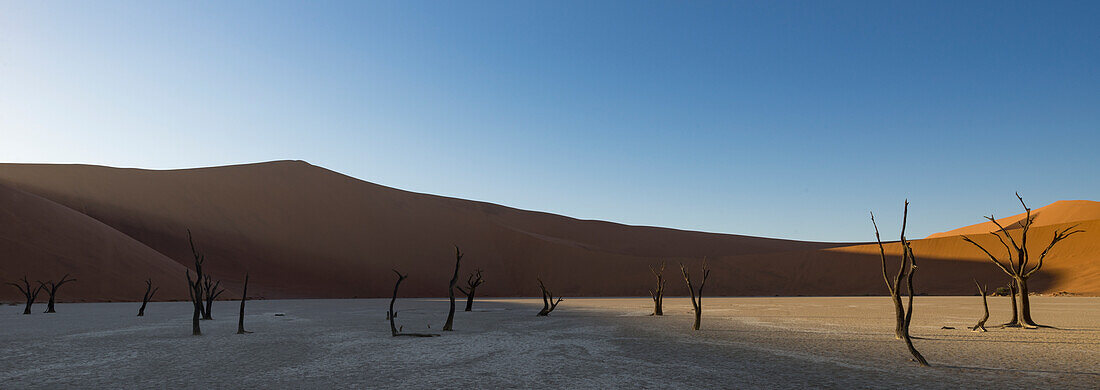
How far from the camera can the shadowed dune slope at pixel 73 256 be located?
35250mm

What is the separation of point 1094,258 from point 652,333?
53.6 m

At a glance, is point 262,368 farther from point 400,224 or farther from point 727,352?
point 400,224

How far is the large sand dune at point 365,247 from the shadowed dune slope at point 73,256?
1270 millimetres

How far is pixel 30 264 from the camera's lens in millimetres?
35375

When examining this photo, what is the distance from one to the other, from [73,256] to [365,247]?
25.1m

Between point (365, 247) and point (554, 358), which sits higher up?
point (365, 247)

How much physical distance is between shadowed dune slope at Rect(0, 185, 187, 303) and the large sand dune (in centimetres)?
127

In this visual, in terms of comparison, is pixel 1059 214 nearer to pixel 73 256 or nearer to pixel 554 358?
pixel 554 358

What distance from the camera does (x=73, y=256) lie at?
37.6 metres

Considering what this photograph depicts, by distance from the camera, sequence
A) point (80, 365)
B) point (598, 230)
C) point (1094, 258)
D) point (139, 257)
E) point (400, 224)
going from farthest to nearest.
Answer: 1. point (598, 230)
2. point (400, 224)
3. point (1094, 258)
4. point (139, 257)
5. point (80, 365)

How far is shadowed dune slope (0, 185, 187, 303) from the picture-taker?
35250 millimetres

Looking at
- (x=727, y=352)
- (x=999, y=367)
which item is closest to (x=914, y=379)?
(x=999, y=367)

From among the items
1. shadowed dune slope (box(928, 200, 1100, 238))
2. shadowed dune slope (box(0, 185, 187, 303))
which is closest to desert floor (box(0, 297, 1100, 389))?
shadowed dune slope (box(0, 185, 187, 303))

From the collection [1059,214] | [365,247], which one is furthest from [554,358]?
[1059,214]
